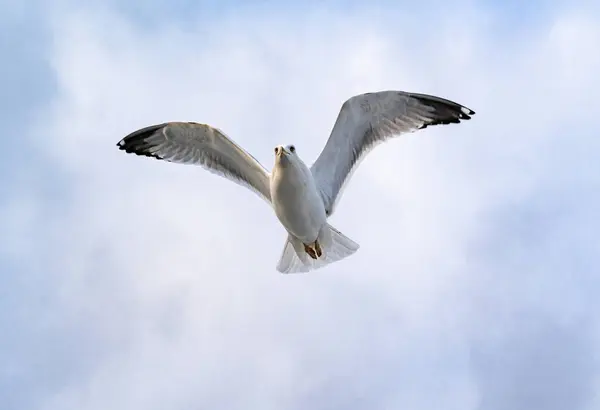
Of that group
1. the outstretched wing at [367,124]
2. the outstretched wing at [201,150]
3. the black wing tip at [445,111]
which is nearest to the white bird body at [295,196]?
the outstretched wing at [367,124]

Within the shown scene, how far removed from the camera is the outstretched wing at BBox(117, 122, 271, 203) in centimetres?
1377

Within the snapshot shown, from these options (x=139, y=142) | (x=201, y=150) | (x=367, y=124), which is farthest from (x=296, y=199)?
(x=139, y=142)

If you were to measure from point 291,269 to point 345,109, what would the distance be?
205cm

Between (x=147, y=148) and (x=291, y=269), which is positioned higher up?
(x=147, y=148)

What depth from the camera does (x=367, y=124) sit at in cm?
Result: 1379

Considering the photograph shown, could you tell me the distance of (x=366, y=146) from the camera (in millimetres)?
13945

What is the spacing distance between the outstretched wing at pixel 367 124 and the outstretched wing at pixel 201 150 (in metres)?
0.74

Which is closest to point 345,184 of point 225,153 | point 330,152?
point 330,152

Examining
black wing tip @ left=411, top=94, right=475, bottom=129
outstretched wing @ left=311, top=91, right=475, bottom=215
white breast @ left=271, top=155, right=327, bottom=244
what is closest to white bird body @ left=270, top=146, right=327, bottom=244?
white breast @ left=271, top=155, right=327, bottom=244

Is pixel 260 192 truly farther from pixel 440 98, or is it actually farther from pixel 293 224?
pixel 440 98

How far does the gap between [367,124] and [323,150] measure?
1.99 ft

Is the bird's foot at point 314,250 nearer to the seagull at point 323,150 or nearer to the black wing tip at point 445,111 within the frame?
the seagull at point 323,150

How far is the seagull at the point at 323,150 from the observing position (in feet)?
44.7

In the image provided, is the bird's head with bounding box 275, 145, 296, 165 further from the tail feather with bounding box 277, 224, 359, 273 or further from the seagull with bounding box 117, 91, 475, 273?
the tail feather with bounding box 277, 224, 359, 273
